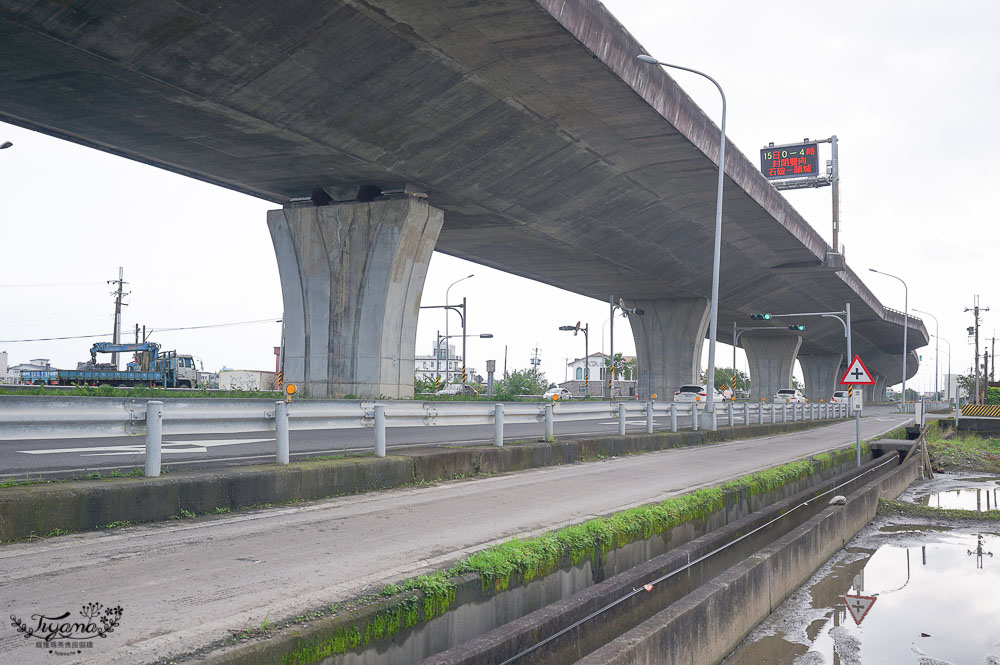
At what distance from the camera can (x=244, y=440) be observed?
Answer: 15.1 m

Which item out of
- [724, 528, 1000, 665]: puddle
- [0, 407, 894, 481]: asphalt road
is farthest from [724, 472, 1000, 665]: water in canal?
[0, 407, 894, 481]: asphalt road

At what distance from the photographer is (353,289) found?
30.3m

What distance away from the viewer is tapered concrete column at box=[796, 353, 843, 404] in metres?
114

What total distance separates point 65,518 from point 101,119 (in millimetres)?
19728

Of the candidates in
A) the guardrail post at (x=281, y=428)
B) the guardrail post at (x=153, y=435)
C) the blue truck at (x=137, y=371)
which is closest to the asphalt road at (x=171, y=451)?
the guardrail post at (x=281, y=428)

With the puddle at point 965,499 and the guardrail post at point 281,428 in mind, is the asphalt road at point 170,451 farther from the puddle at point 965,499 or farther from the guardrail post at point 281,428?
the puddle at point 965,499

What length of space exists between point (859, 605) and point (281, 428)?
20.9 ft

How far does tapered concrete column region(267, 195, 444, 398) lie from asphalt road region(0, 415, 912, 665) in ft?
63.4

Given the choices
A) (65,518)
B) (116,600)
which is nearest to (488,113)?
(65,518)

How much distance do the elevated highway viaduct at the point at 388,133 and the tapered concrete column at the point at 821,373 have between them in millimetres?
74968

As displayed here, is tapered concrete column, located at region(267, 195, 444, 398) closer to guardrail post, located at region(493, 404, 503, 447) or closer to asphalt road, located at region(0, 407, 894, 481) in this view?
asphalt road, located at region(0, 407, 894, 481)

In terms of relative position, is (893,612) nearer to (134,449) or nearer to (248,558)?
(248,558)

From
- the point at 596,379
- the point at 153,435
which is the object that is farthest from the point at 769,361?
the point at 596,379

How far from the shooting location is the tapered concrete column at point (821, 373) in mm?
114500
